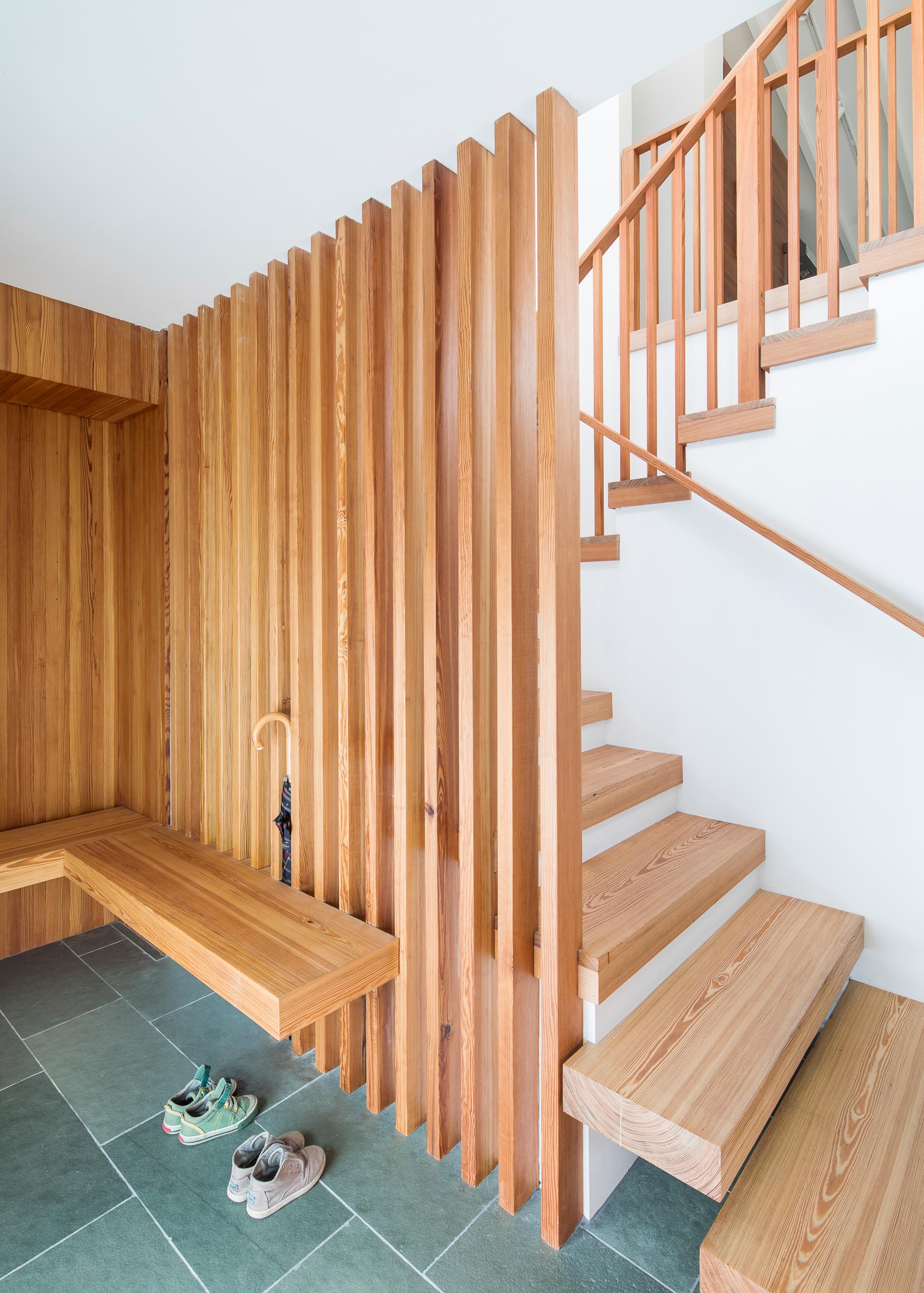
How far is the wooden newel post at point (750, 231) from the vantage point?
2246 millimetres

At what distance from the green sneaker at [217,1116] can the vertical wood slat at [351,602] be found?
27 cm

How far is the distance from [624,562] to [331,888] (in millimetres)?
1554

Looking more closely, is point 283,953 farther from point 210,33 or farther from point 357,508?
point 210,33

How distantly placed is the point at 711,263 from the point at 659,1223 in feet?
9.48

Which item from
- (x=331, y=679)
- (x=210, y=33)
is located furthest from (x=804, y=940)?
(x=210, y=33)

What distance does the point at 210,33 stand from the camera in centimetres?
123

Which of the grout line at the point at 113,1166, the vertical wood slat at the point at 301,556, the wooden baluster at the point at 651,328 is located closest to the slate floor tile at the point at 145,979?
the grout line at the point at 113,1166

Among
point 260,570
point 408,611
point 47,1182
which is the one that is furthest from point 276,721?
point 47,1182

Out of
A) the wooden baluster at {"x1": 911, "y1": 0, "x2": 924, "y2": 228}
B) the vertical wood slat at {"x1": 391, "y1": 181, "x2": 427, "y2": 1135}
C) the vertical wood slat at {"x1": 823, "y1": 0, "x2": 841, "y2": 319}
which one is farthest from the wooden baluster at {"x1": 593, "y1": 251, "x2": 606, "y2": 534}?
the vertical wood slat at {"x1": 391, "y1": 181, "x2": 427, "y2": 1135}

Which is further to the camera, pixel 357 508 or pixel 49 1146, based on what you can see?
pixel 357 508

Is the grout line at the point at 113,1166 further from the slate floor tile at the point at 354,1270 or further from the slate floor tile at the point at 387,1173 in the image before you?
the slate floor tile at the point at 387,1173

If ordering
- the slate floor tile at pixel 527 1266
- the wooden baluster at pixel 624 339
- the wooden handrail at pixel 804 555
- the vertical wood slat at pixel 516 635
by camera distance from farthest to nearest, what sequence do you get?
the wooden baluster at pixel 624 339 < the wooden handrail at pixel 804 555 < the vertical wood slat at pixel 516 635 < the slate floor tile at pixel 527 1266

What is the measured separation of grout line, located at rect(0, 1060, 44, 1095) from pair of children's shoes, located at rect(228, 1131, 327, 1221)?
839mm

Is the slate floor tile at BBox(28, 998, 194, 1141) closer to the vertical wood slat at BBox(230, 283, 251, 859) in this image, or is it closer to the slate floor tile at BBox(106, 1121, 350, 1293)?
the slate floor tile at BBox(106, 1121, 350, 1293)
